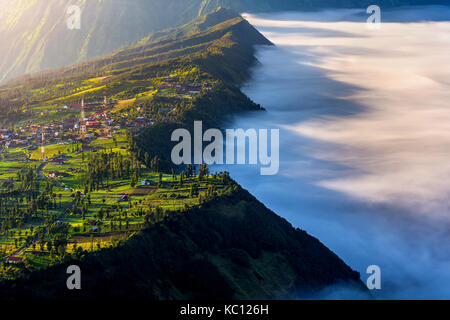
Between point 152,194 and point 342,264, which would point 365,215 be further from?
point 152,194

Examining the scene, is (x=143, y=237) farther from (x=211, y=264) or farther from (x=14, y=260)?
(x=14, y=260)

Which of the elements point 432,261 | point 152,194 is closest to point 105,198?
point 152,194

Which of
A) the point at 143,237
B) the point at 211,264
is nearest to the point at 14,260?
the point at 143,237

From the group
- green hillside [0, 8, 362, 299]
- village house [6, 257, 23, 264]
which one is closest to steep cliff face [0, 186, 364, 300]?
green hillside [0, 8, 362, 299]

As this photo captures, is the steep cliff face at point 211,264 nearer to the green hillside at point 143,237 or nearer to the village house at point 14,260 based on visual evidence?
the green hillside at point 143,237

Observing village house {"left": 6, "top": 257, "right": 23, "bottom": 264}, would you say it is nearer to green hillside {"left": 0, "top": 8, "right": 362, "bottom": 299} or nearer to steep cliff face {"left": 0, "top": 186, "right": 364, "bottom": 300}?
green hillside {"left": 0, "top": 8, "right": 362, "bottom": 299}

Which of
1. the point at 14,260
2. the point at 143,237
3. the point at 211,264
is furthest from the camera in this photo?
the point at 211,264

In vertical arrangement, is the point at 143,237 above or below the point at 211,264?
above
